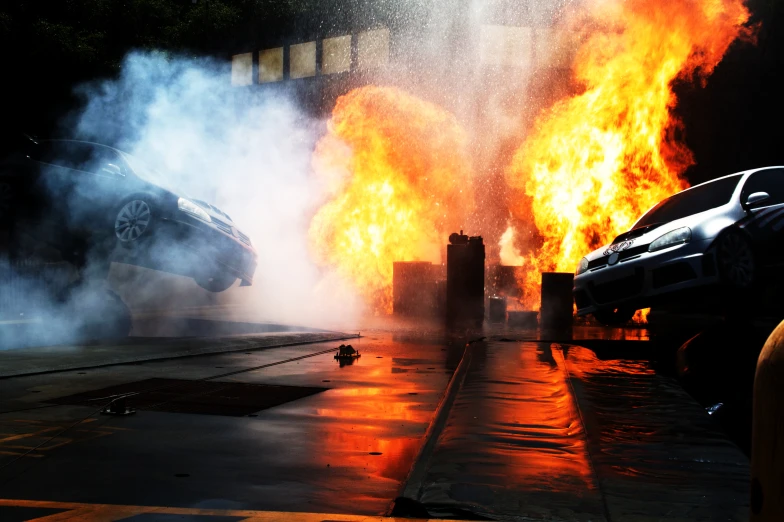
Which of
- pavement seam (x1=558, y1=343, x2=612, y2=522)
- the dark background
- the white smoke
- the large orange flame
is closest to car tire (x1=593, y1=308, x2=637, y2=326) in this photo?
pavement seam (x1=558, y1=343, x2=612, y2=522)

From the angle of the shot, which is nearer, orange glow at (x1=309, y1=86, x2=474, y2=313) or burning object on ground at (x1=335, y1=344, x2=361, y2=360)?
burning object on ground at (x1=335, y1=344, x2=361, y2=360)

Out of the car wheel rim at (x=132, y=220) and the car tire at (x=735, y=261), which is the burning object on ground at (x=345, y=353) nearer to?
the car wheel rim at (x=132, y=220)

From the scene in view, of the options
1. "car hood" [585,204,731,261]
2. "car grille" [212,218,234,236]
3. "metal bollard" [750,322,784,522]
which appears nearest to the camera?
"metal bollard" [750,322,784,522]

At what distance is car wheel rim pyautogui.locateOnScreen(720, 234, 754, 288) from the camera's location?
28.2 feet

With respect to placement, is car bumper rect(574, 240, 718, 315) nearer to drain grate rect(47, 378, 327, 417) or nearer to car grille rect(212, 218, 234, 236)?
drain grate rect(47, 378, 327, 417)

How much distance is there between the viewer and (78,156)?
11.5 metres

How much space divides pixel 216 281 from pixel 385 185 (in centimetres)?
928

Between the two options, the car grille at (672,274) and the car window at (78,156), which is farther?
the car window at (78,156)

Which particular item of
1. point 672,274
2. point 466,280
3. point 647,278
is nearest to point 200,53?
point 466,280

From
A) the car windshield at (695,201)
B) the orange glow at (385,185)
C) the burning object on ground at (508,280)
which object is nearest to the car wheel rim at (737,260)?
the car windshield at (695,201)

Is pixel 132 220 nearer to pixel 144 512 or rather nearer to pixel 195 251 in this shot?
pixel 195 251

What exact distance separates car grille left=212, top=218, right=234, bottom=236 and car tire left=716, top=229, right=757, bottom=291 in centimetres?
717

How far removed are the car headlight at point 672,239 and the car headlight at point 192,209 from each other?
20.9 ft

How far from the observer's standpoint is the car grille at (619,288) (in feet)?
30.3
